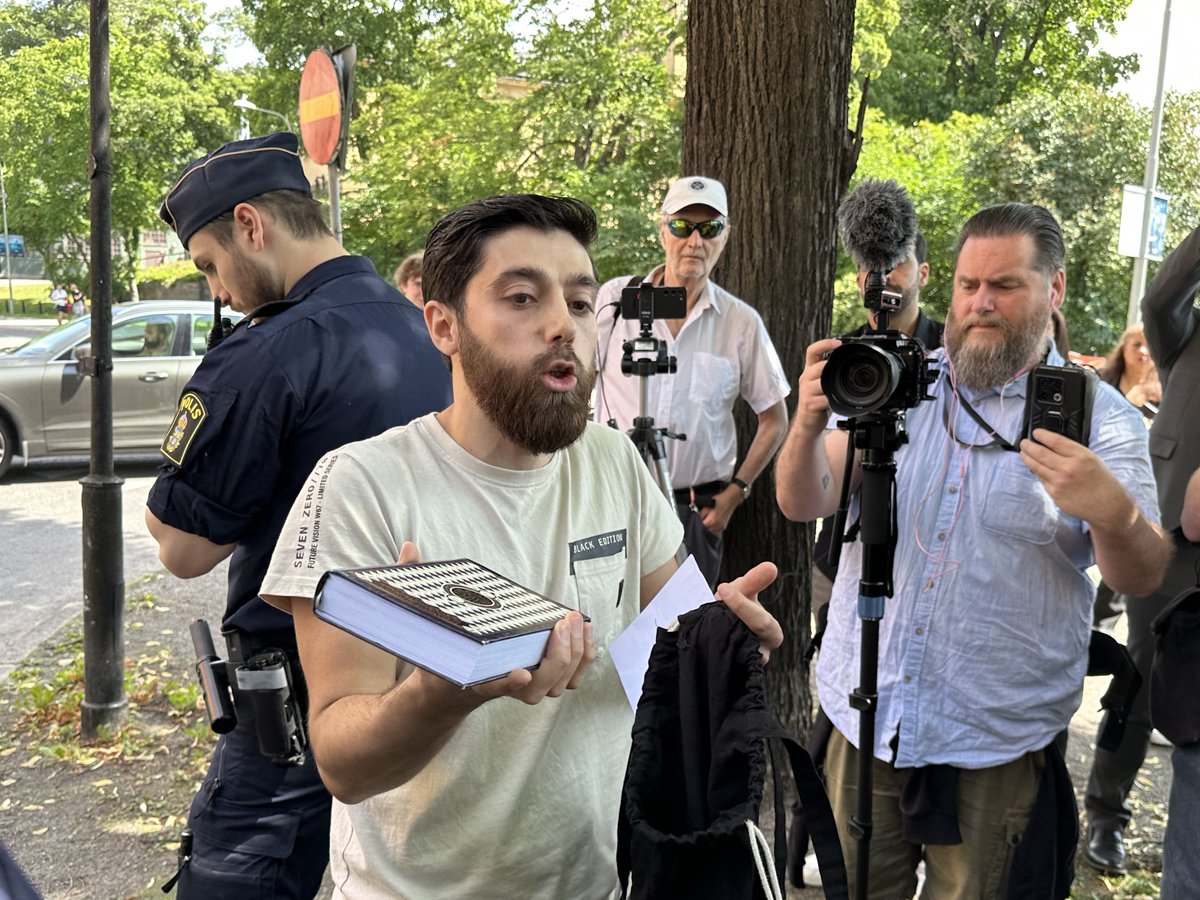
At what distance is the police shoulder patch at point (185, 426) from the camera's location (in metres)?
2.31

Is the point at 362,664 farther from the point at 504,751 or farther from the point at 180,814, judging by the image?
the point at 180,814

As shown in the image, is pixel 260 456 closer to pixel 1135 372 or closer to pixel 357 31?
pixel 1135 372

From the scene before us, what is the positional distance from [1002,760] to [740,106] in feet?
9.35

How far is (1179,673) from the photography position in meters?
2.63

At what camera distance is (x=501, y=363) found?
1.68 meters

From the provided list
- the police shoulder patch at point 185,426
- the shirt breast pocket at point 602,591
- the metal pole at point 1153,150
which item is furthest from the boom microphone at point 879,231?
the metal pole at point 1153,150

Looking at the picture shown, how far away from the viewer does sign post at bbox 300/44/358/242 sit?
21.5 feet

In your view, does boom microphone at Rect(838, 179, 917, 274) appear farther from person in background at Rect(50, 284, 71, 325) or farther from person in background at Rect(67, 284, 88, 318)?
person in background at Rect(50, 284, 71, 325)

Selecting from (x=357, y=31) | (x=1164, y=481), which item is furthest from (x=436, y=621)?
(x=357, y=31)

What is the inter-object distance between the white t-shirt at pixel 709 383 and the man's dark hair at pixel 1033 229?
182 centimetres

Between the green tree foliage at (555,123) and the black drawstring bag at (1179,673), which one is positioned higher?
the green tree foliage at (555,123)

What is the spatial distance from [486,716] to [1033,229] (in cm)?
180

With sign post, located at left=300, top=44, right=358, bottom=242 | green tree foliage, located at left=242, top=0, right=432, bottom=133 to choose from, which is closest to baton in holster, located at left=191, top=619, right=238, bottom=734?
sign post, located at left=300, top=44, right=358, bottom=242

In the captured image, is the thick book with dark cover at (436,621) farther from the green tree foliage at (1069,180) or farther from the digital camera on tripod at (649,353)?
the green tree foliage at (1069,180)
